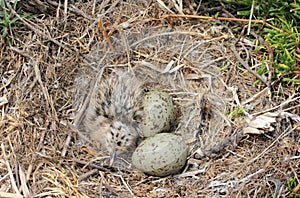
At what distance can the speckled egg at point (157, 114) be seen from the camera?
335cm

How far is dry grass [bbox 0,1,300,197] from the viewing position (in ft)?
10.2

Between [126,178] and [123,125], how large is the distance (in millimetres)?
290

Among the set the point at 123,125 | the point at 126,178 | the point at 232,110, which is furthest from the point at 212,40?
the point at 126,178

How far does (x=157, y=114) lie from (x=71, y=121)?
0.49 m

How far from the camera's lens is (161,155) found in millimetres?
3186

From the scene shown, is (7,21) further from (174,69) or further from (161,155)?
(161,155)

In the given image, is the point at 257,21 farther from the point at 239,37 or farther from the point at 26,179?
the point at 26,179

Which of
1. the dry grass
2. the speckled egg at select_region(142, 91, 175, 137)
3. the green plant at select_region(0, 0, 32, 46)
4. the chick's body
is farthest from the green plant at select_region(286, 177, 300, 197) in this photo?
the green plant at select_region(0, 0, 32, 46)

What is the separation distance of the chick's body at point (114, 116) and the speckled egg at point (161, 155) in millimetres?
119

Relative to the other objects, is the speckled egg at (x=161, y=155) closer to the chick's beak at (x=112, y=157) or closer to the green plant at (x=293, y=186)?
the chick's beak at (x=112, y=157)

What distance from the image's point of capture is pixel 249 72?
11.2ft

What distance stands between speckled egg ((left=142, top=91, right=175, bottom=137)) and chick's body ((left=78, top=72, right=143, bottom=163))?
6cm

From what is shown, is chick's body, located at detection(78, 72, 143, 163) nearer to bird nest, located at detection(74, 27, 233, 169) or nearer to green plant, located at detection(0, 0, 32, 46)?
bird nest, located at detection(74, 27, 233, 169)

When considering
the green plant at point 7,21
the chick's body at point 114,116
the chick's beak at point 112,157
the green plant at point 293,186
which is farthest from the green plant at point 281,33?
the green plant at point 7,21
